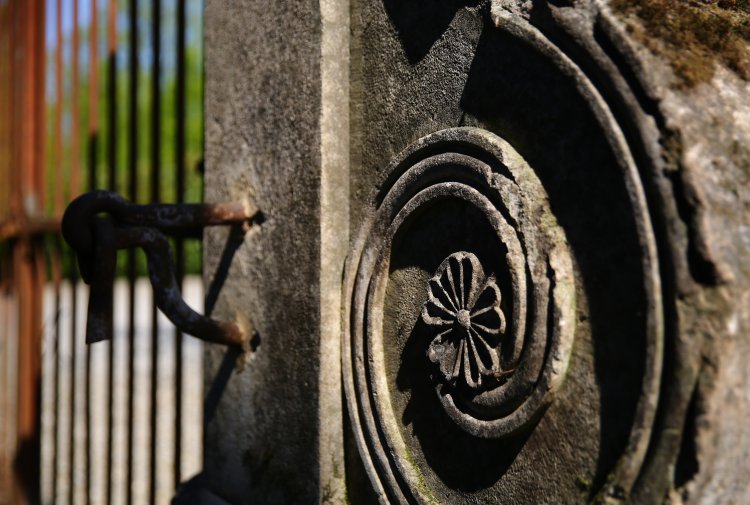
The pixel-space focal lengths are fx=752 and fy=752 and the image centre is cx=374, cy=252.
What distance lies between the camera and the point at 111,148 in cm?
305

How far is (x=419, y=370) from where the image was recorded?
1577 millimetres

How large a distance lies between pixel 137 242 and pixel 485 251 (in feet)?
2.85

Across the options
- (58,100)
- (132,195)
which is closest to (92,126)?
(58,100)

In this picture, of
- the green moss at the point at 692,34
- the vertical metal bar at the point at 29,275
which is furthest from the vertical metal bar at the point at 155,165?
the green moss at the point at 692,34

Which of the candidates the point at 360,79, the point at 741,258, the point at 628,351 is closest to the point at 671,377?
the point at 628,351

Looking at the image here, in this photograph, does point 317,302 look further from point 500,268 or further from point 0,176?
point 0,176

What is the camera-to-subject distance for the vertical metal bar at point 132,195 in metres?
2.75

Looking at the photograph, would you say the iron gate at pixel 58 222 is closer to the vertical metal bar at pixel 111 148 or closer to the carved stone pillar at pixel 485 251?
the vertical metal bar at pixel 111 148

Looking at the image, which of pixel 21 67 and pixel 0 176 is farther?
pixel 0 176

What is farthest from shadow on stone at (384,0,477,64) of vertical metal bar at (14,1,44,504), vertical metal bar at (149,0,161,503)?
vertical metal bar at (14,1,44,504)

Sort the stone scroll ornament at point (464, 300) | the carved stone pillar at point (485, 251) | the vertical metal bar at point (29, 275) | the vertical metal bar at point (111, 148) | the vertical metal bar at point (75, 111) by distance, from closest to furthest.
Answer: the carved stone pillar at point (485, 251)
the stone scroll ornament at point (464, 300)
the vertical metal bar at point (111, 148)
the vertical metal bar at point (75, 111)
the vertical metal bar at point (29, 275)

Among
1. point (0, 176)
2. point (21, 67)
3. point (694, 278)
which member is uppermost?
point (21, 67)

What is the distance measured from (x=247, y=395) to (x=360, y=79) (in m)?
0.86

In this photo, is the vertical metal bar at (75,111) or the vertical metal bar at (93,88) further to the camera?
the vertical metal bar at (75,111)
